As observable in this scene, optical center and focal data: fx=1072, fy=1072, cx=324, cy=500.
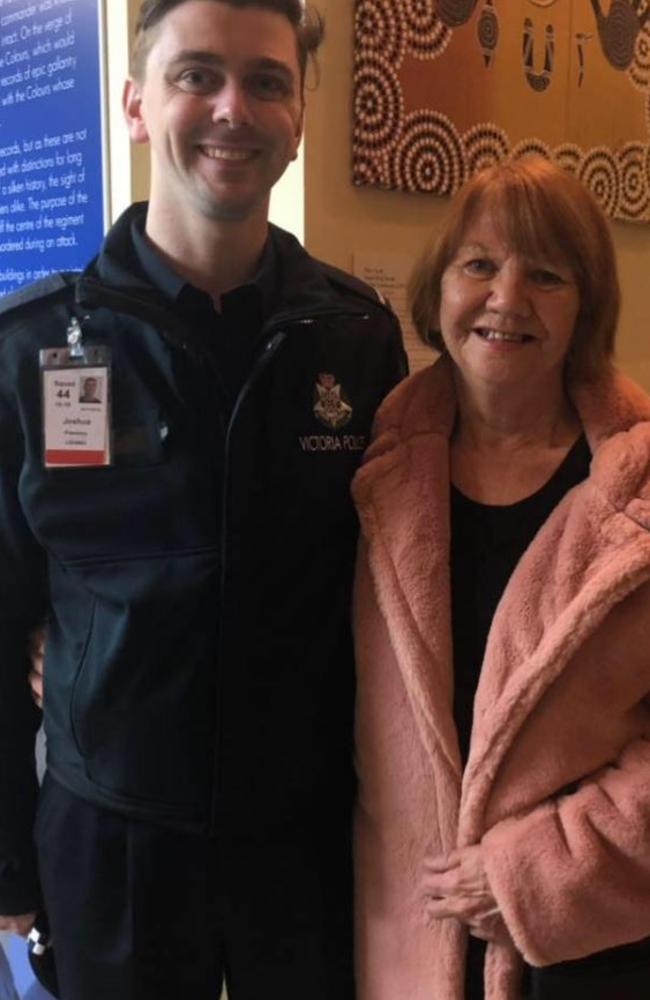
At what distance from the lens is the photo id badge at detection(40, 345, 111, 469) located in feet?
4.20

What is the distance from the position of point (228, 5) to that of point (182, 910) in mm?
1093

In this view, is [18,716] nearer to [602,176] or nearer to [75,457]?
[75,457]

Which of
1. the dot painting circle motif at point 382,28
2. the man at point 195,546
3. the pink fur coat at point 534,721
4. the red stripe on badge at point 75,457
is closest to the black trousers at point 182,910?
the man at point 195,546

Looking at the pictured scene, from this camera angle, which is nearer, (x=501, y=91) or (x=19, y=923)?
(x=19, y=923)

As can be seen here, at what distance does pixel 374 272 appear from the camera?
2217mm

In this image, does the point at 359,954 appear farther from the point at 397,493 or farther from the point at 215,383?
the point at 215,383

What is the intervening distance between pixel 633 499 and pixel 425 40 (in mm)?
1378

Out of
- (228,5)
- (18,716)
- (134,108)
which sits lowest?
(18,716)

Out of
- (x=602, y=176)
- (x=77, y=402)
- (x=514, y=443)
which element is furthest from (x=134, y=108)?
(x=602, y=176)

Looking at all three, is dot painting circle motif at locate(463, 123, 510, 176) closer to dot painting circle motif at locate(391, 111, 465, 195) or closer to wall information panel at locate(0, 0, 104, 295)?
dot painting circle motif at locate(391, 111, 465, 195)

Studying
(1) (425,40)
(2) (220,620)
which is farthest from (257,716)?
(1) (425,40)

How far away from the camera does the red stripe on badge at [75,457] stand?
1.29 metres

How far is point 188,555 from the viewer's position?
1267 mm

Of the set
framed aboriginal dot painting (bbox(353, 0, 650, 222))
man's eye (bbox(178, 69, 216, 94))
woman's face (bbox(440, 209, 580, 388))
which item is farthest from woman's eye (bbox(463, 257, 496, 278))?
framed aboriginal dot painting (bbox(353, 0, 650, 222))
